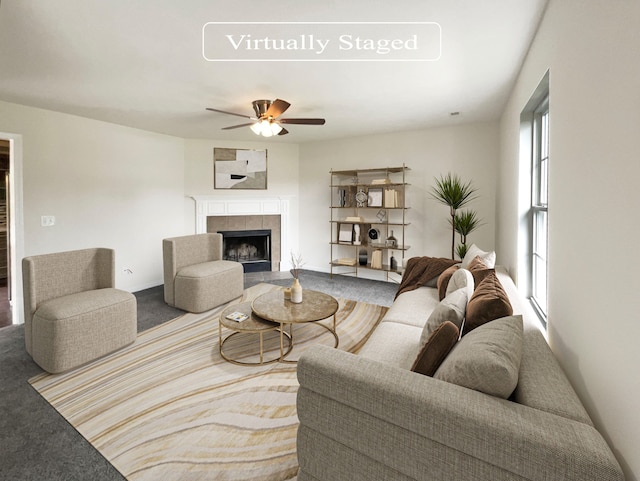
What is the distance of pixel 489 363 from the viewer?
1.12m

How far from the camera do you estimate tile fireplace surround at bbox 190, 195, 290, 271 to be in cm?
549

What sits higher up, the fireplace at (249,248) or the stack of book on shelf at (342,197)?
the stack of book on shelf at (342,197)

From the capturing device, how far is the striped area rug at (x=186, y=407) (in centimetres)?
163

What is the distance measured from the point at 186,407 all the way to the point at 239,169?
169 inches

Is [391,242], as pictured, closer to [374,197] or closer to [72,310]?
[374,197]

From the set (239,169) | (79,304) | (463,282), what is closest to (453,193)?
(463,282)

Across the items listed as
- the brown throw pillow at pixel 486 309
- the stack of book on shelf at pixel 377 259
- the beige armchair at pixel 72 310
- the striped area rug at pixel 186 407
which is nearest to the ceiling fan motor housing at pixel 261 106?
the beige armchair at pixel 72 310

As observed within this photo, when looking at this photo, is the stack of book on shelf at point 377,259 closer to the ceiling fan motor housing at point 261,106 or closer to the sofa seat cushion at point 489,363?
the ceiling fan motor housing at point 261,106

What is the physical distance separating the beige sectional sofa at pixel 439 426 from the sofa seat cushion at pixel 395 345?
44 centimetres

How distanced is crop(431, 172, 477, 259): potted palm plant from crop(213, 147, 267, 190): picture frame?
294cm

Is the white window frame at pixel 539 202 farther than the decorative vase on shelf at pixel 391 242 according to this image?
No

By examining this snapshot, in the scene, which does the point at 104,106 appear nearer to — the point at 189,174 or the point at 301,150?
the point at 189,174

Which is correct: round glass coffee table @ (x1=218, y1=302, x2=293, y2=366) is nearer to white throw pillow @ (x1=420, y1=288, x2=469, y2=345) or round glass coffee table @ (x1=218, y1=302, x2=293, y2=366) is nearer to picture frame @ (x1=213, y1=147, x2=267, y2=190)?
white throw pillow @ (x1=420, y1=288, x2=469, y2=345)

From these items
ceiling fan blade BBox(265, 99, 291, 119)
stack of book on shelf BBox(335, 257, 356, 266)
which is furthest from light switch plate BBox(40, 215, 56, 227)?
stack of book on shelf BBox(335, 257, 356, 266)
